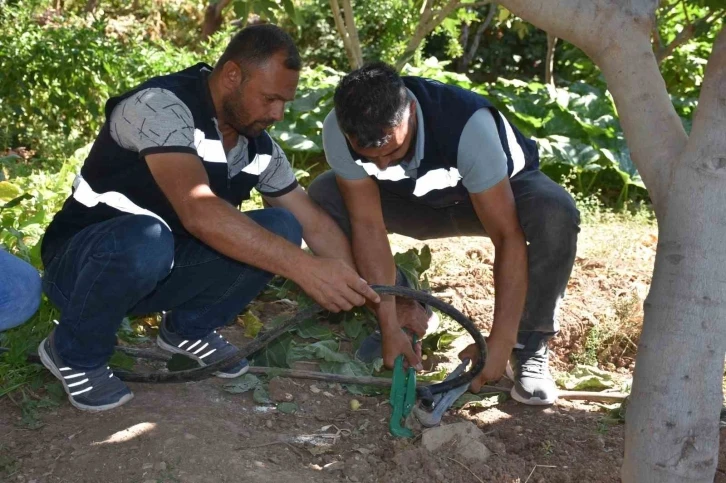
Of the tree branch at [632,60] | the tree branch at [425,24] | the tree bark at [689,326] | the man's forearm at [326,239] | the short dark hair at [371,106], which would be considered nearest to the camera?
the tree bark at [689,326]

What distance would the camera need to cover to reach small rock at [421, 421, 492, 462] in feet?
8.79

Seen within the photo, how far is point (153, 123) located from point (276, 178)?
676 mm

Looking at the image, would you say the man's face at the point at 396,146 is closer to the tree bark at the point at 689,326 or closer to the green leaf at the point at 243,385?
the green leaf at the point at 243,385

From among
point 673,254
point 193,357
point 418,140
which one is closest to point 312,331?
point 193,357

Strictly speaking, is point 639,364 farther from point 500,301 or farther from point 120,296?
point 120,296

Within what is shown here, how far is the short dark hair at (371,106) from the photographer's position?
2.77m

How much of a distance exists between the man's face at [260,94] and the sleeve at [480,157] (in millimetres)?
603

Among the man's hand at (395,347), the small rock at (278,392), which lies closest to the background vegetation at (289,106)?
the man's hand at (395,347)

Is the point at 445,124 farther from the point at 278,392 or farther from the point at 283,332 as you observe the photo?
the point at 278,392

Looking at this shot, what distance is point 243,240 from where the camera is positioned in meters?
2.57

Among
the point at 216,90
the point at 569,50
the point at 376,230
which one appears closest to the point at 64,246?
the point at 216,90

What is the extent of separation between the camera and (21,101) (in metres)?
6.47

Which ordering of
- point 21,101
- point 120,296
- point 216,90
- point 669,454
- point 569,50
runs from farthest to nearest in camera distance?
1. point 569,50
2. point 21,101
3. point 216,90
4. point 120,296
5. point 669,454

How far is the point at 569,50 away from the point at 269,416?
24.3 ft
